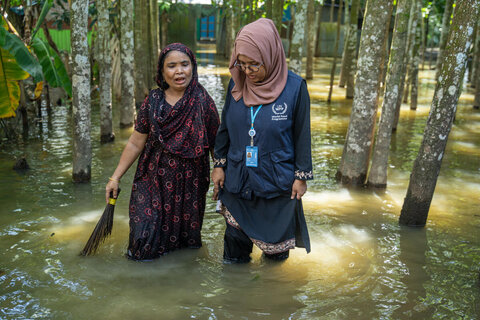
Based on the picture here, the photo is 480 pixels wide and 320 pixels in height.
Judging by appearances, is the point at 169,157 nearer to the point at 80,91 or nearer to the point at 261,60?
the point at 261,60

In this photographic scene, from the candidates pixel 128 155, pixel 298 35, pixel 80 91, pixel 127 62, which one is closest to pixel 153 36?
pixel 127 62

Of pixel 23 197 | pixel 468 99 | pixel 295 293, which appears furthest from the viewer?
pixel 468 99

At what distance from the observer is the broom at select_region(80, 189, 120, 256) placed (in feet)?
13.4

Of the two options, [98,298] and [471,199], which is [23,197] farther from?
[471,199]

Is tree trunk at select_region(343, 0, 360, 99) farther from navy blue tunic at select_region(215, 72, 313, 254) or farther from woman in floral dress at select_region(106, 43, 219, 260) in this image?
navy blue tunic at select_region(215, 72, 313, 254)

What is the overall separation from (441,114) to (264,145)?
200 cm

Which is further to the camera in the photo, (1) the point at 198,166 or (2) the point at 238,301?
(1) the point at 198,166

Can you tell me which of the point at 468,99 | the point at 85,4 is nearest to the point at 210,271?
the point at 85,4

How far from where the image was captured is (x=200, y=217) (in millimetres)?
4191

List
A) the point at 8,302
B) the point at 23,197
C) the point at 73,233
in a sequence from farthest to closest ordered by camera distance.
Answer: the point at 23,197, the point at 73,233, the point at 8,302

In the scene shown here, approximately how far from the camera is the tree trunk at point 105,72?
25.8ft

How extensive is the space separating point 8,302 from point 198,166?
1698mm

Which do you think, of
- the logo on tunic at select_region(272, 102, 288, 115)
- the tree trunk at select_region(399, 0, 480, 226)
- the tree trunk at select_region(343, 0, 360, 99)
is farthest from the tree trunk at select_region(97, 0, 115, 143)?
the tree trunk at select_region(343, 0, 360, 99)

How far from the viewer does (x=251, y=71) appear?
3361mm
